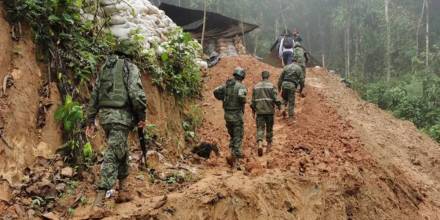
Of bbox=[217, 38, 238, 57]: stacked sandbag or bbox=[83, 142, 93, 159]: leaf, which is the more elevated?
bbox=[217, 38, 238, 57]: stacked sandbag

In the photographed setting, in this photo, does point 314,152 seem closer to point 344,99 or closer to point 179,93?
point 179,93

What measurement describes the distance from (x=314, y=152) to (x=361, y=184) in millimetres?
1342

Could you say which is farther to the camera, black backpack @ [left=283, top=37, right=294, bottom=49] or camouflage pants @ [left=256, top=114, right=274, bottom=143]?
black backpack @ [left=283, top=37, right=294, bottom=49]

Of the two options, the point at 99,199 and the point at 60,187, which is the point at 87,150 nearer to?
the point at 60,187

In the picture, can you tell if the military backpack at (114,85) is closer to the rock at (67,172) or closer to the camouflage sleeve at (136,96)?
the camouflage sleeve at (136,96)

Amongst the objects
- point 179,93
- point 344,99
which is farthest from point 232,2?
point 179,93

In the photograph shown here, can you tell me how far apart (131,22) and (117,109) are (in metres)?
4.59

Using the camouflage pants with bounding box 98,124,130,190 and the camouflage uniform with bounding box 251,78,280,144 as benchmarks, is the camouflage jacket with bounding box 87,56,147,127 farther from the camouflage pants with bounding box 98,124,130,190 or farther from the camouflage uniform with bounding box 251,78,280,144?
the camouflage uniform with bounding box 251,78,280,144

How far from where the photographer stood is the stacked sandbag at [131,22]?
29.4ft

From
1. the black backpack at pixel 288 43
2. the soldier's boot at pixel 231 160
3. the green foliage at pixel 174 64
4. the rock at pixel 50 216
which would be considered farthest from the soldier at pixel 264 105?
the black backpack at pixel 288 43

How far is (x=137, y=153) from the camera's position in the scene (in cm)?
738

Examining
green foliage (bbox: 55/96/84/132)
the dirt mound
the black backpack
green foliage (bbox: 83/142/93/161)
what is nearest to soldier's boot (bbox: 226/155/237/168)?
the dirt mound

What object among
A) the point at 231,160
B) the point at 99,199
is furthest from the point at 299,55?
the point at 99,199

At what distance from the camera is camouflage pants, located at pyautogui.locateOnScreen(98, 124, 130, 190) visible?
535 cm
